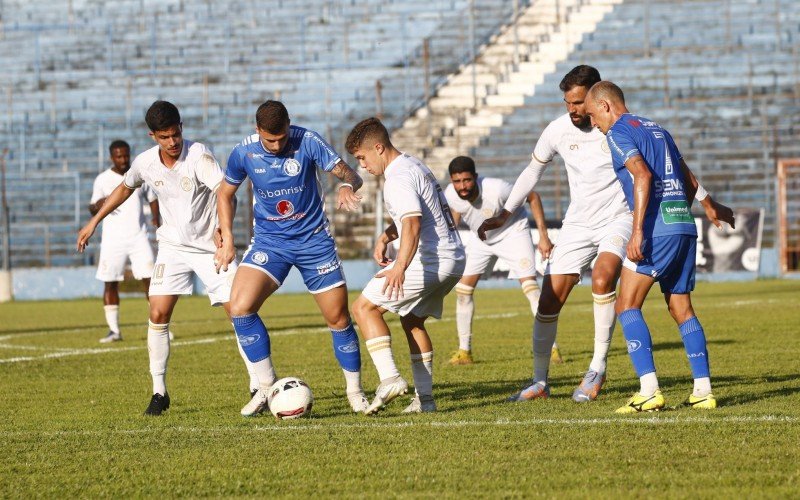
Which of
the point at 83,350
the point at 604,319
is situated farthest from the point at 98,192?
the point at 604,319

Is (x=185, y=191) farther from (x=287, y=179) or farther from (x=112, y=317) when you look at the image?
(x=112, y=317)

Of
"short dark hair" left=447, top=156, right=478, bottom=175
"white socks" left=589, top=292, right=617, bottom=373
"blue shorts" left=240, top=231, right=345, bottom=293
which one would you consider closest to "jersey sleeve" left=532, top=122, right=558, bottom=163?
"white socks" left=589, top=292, right=617, bottom=373

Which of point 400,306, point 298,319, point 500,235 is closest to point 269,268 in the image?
point 400,306

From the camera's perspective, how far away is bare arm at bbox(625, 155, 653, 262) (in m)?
7.52

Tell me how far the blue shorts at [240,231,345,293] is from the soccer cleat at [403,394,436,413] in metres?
0.90

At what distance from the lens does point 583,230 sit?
9211 mm

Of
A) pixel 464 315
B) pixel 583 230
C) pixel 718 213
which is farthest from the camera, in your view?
pixel 464 315

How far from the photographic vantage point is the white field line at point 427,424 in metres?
7.17

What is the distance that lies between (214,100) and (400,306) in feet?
84.8

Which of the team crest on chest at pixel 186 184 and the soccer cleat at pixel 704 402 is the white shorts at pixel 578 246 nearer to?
the soccer cleat at pixel 704 402

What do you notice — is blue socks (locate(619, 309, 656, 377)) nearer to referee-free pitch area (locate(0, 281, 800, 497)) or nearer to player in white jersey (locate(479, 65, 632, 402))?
referee-free pitch area (locate(0, 281, 800, 497))

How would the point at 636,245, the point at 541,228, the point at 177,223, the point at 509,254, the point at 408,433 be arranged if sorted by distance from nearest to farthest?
the point at 408,433 < the point at 636,245 < the point at 177,223 < the point at 541,228 < the point at 509,254

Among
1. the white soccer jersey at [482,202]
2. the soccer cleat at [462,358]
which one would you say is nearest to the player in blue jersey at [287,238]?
the soccer cleat at [462,358]

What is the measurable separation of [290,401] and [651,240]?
242 centimetres
